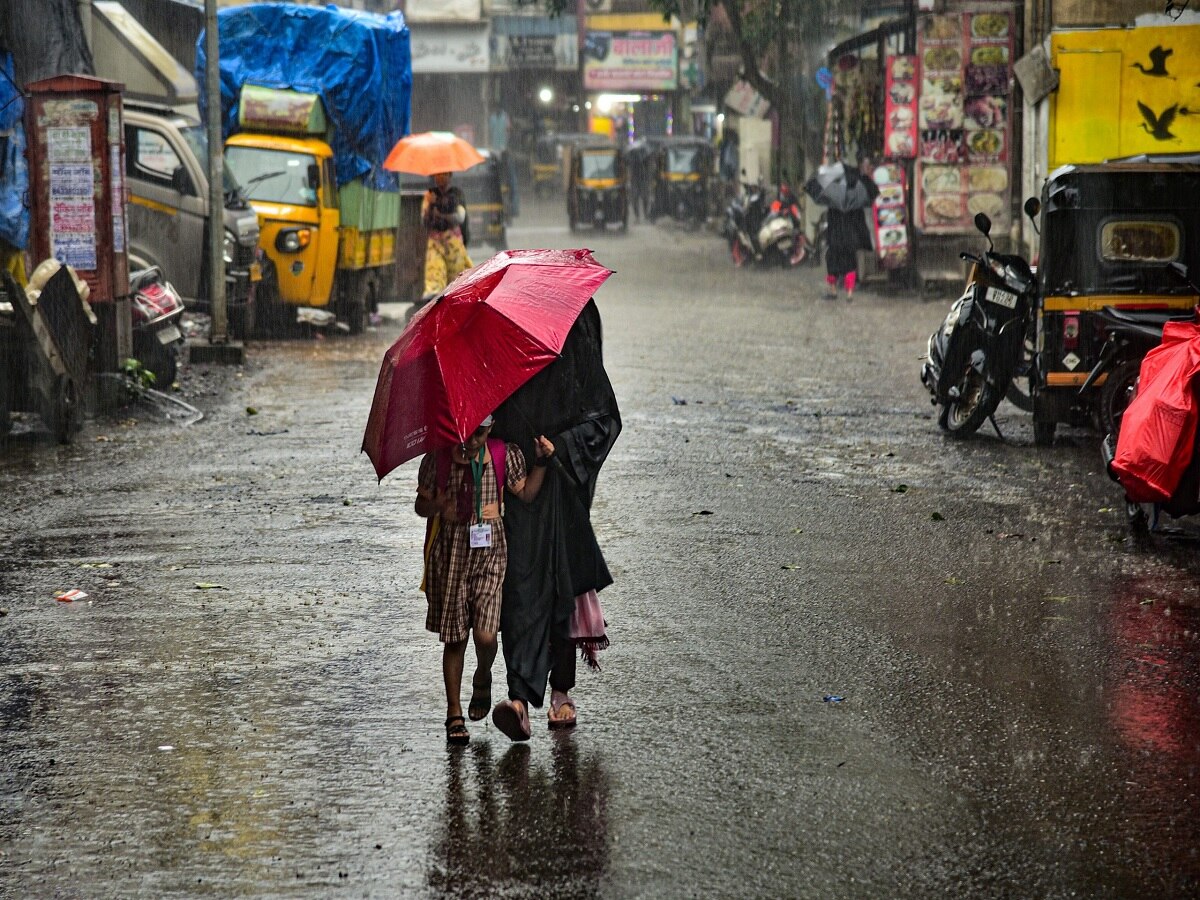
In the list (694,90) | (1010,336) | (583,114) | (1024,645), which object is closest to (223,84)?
(1010,336)

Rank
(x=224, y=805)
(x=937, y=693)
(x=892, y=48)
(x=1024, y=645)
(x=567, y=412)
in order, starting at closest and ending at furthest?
(x=224, y=805), (x=567, y=412), (x=937, y=693), (x=1024, y=645), (x=892, y=48)

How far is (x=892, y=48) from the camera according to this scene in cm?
2820

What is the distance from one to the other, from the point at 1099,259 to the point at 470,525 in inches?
288

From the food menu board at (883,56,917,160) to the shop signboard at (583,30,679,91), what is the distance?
159 ft

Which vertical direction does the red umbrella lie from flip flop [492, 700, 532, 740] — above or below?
above

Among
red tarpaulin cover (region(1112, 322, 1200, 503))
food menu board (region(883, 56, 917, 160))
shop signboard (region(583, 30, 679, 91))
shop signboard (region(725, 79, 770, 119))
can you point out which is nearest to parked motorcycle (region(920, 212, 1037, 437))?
red tarpaulin cover (region(1112, 322, 1200, 503))

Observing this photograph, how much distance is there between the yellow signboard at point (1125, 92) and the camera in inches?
790

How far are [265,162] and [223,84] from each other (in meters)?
1.40

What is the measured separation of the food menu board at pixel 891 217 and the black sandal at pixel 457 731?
21589 millimetres

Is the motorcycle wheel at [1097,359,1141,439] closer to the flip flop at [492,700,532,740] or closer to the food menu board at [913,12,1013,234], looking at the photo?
the flip flop at [492,700,532,740]

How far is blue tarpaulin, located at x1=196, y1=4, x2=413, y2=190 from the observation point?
20594mm

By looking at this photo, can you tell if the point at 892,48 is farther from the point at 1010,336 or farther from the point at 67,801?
the point at 67,801

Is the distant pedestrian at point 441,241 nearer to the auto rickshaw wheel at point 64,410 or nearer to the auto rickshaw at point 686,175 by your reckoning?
the auto rickshaw wheel at point 64,410

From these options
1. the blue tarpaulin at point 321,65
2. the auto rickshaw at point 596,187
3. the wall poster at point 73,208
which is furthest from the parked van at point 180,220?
the auto rickshaw at point 596,187
